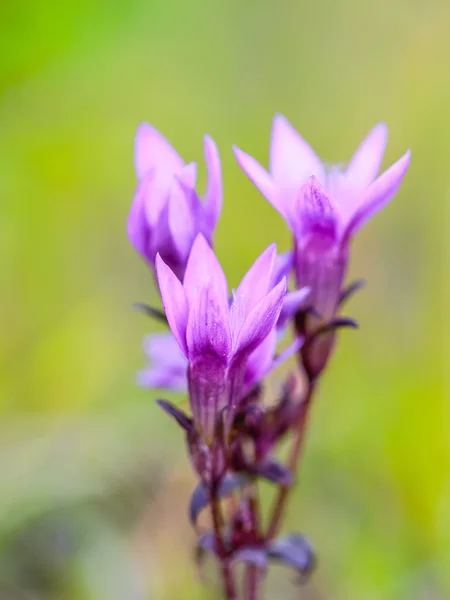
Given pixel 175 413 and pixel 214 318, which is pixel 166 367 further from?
pixel 214 318

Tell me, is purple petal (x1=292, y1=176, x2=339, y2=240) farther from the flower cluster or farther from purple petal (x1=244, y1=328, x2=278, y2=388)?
purple petal (x1=244, y1=328, x2=278, y2=388)

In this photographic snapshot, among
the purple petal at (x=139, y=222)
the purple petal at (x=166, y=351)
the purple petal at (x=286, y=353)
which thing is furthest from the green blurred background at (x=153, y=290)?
the purple petal at (x=139, y=222)

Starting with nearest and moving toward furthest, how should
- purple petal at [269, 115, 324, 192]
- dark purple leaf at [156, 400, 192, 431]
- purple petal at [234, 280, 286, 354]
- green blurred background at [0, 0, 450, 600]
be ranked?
purple petal at [234, 280, 286, 354]
dark purple leaf at [156, 400, 192, 431]
purple petal at [269, 115, 324, 192]
green blurred background at [0, 0, 450, 600]

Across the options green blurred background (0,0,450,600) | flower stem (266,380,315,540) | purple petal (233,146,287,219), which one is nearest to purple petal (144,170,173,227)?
purple petal (233,146,287,219)

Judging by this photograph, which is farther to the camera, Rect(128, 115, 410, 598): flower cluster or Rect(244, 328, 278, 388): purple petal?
Rect(244, 328, 278, 388): purple petal

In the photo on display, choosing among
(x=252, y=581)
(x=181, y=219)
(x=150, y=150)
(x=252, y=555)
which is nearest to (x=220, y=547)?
(x=252, y=555)

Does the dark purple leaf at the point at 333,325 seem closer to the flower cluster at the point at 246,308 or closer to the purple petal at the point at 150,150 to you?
the flower cluster at the point at 246,308

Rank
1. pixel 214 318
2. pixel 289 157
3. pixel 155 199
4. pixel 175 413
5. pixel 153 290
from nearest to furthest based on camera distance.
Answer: pixel 214 318
pixel 175 413
pixel 155 199
pixel 289 157
pixel 153 290

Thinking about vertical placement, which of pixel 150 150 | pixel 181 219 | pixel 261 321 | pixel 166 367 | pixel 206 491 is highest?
pixel 150 150
